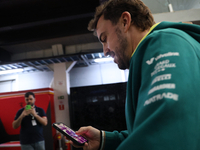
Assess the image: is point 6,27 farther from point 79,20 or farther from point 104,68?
point 104,68

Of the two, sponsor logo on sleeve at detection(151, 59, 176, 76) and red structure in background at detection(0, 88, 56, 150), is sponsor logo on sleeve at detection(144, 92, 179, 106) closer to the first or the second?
sponsor logo on sleeve at detection(151, 59, 176, 76)

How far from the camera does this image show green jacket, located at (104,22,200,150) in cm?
29

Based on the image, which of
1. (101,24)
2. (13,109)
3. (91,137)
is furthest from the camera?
(13,109)

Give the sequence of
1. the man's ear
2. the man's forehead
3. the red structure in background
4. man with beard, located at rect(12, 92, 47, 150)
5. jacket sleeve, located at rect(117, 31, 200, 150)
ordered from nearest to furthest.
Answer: jacket sleeve, located at rect(117, 31, 200, 150) → the man's ear → the man's forehead → man with beard, located at rect(12, 92, 47, 150) → the red structure in background

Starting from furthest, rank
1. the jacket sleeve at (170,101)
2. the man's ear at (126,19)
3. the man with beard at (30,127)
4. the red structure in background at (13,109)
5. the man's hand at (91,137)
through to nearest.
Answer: the red structure in background at (13,109), the man with beard at (30,127), the man's hand at (91,137), the man's ear at (126,19), the jacket sleeve at (170,101)

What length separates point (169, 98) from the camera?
302 millimetres

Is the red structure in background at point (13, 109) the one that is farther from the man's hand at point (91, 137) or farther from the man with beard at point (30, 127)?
the man's hand at point (91, 137)

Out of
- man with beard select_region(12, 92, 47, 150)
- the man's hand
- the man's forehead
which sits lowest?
man with beard select_region(12, 92, 47, 150)

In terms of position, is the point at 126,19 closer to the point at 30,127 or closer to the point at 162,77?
the point at 162,77

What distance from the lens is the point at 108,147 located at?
94 centimetres

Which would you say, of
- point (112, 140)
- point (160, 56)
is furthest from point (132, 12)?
point (112, 140)

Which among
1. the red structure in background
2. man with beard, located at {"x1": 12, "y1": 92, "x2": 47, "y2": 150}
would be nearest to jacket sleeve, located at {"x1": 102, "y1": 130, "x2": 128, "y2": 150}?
man with beard, located at {"x1": 12, "y1": 92, "x2": 47, "y2": 150}

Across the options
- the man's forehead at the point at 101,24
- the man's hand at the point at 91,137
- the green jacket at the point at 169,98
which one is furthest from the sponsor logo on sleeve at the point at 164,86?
the man's hand at the point at 91,137

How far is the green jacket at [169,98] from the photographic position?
29cm
